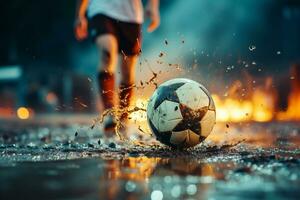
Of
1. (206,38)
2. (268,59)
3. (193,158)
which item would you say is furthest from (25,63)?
(193,158)

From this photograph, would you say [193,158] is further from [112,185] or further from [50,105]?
[50,105]

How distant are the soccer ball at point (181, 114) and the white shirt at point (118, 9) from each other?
3.05 metres

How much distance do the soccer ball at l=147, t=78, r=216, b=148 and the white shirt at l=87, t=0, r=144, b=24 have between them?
3048 millimetres

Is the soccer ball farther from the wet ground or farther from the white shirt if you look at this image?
the white shirt

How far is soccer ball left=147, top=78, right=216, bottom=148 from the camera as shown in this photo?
5367 millimetres

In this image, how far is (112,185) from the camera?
3510 millimetres

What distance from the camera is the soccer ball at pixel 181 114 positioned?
537 cm

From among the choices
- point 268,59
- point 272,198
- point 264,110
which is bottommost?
point 272,198

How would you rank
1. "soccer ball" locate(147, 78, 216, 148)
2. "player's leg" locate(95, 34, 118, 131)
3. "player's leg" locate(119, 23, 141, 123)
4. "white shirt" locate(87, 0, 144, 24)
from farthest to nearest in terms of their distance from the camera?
"player's leg" locate(119, 23, 141, 123), "white shirt" locate(87, 0, 144, 24), "player's leg" locate(95, 34, 118, 131), "soccer ball" locate(147, 78, 216, 148)

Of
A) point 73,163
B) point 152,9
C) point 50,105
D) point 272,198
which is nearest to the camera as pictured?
point 272,198

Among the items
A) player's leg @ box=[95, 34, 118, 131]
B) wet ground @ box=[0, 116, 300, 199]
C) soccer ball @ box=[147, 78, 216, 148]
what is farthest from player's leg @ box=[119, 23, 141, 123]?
soccer ball @ box=[147, 78, 216, 148]

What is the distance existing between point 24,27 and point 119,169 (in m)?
25.5

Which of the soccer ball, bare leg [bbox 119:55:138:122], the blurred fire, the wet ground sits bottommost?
the wet ground

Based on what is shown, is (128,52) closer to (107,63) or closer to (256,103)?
(107,63)
